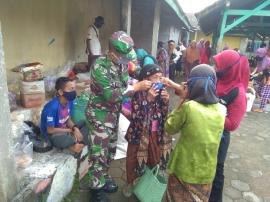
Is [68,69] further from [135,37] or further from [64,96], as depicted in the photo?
[135,37]

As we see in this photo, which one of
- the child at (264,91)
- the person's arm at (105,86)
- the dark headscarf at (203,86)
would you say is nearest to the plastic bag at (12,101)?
the person's arm at (105,86)

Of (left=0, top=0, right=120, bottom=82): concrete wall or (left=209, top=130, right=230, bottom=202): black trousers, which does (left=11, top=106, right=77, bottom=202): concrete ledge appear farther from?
(left=209, top=130, right=230, bottom=202): black trousers

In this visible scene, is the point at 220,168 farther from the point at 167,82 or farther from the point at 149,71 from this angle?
the point at 149,71

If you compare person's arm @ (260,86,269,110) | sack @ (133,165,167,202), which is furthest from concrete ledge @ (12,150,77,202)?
person's arm @ (260,86,269,110)

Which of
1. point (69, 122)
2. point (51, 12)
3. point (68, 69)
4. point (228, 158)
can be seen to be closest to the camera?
point (69, 122)

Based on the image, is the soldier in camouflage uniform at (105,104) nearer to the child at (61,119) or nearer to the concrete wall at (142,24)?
the child at (61,119)

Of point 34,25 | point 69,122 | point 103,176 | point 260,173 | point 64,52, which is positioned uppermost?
point 34,25

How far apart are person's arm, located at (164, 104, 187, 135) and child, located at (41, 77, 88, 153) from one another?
132 centimetres

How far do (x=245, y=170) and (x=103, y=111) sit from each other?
256cm

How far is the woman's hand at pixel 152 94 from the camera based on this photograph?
2.77 meters

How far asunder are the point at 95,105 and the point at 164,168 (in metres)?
1.06

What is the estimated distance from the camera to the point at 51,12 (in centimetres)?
507

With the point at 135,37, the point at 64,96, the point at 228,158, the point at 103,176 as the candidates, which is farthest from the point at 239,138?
the point at 135,37

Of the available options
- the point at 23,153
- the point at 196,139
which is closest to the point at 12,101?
the point at 23,153
